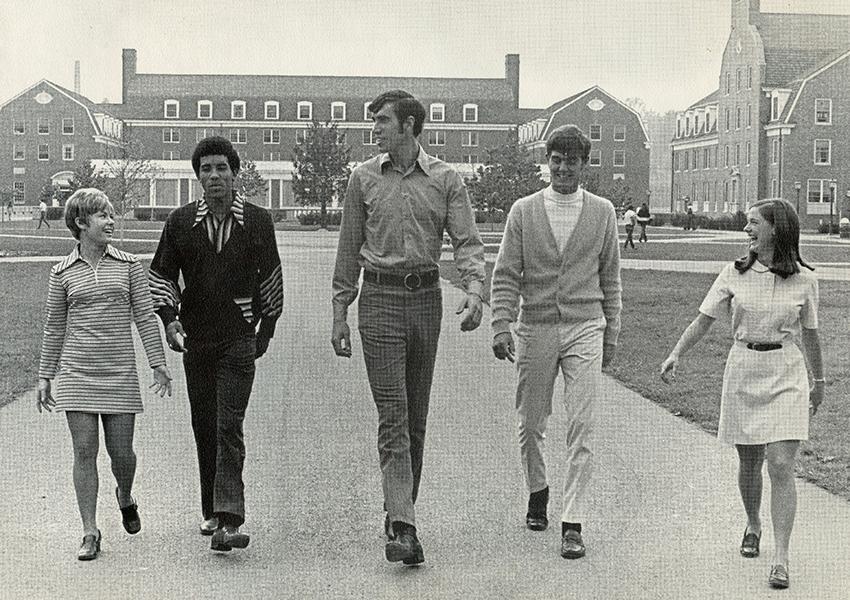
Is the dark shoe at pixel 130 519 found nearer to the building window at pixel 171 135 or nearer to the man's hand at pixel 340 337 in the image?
the man's hand at pixel 340 337

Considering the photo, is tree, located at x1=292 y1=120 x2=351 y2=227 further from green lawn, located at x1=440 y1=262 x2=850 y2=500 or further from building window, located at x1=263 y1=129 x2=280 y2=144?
green lawn, located at x1=440 y1=262 x2=850 y2=500

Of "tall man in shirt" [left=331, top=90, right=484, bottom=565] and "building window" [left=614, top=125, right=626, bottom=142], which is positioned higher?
"building window" [left=614, top=125, right=626, bottom=142]

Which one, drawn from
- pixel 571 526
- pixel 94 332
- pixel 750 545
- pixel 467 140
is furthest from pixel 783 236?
pixel 467 140

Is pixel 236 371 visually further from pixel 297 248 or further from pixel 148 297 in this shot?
pixel 297 248

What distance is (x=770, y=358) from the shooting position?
17.5ft

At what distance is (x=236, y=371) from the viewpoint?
5680 mm

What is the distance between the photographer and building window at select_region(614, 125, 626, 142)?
9244cm

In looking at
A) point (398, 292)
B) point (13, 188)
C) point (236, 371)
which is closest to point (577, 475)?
point (398, 292)

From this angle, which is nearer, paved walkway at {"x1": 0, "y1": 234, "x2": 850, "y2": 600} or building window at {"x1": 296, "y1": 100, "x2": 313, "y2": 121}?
paved walkway at {"x1": 0, "y1": 234, "x2": 850, "y2": 600}

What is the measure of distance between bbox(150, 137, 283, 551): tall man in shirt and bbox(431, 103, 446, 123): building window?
92471 millimetres

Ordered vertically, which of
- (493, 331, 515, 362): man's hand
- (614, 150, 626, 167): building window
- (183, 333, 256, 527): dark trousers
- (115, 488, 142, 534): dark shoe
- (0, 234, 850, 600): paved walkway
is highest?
(614, 150, 626, 167): building window

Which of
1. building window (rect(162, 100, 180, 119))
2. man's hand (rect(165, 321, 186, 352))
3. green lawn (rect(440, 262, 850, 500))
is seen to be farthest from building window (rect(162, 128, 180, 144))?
man's hand (rect(165, 321, 186, 352))

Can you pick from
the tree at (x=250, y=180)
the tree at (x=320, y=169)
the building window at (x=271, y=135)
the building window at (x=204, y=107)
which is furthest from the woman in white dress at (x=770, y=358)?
the building window at (x=204, y=107)

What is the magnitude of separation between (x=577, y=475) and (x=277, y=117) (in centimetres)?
9392
